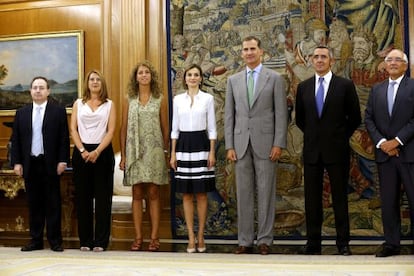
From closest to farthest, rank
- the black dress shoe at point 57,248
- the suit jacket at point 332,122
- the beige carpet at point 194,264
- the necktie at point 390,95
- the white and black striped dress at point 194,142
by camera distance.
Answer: the beige carpet at point 194,264 → the necktie at point 390,95 → the suit jacket at point 332,122 → the white and black striped dress at point 194,142 → the black dress shoe at point 57,248

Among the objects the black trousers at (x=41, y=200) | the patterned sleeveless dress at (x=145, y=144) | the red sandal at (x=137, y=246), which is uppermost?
the patterned sleeveless dress at (x=145, y=144)

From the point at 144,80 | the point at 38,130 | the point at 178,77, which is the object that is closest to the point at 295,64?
the point at 178,77

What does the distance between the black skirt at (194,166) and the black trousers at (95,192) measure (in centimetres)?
66

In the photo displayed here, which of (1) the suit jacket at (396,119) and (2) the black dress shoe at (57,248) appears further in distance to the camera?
(2) the black dress shoe at (57,248)

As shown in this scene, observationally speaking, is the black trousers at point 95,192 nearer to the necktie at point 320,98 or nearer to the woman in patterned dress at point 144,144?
the woman in patterned dress at point 144,144

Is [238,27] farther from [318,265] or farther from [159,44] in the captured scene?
[318,265]

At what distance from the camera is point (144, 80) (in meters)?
5.12

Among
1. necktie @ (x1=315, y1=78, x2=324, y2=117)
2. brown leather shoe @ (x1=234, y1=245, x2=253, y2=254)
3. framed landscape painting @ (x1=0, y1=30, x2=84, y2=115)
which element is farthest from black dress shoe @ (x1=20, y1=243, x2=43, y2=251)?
necktie @ (x1=315, y1=78, x2=324, y2=117)

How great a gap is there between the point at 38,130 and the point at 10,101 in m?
2.25

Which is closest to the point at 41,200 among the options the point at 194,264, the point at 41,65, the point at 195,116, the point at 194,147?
the point at 194,147

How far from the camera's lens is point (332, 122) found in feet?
15.3

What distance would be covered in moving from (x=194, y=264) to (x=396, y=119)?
2007 mm

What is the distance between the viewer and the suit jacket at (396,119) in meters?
4.39

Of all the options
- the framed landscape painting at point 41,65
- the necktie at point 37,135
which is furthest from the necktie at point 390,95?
the framed landscape painting at point 41,65
